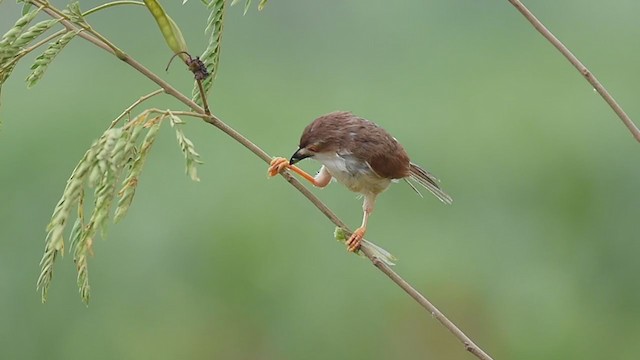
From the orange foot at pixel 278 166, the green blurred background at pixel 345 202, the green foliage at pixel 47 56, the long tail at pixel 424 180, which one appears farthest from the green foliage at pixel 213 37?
the green blurred background at pixel 345 202

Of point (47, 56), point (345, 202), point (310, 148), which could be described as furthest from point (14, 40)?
point (345, 202)

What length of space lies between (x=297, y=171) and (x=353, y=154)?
9cm

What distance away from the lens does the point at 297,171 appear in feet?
4.61

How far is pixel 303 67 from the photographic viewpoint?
11.0 ft

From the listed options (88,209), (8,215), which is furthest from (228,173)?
(8,215)

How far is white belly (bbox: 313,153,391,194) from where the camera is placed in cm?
146

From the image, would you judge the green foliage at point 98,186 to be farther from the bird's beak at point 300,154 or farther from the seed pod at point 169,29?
the bird's beak at point 300,154

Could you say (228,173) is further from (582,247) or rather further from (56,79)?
(582,247)

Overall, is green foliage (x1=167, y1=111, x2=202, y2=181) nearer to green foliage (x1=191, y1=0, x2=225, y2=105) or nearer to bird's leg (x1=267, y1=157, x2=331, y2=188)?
green foliage (x1=191, y1=0, x2=225, y2=105)

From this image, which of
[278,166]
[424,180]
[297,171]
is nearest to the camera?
[278,166]

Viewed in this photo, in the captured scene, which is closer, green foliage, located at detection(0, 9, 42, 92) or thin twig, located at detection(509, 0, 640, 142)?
green foliage, located at detection(0, 9, 42, 92)

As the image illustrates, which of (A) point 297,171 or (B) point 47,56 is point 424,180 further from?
(B) point 47,56

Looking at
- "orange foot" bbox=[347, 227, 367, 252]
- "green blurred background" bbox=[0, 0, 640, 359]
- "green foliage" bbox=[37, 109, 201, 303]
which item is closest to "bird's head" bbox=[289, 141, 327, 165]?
"orange foot" bbox=[347, 227, 367, 252]

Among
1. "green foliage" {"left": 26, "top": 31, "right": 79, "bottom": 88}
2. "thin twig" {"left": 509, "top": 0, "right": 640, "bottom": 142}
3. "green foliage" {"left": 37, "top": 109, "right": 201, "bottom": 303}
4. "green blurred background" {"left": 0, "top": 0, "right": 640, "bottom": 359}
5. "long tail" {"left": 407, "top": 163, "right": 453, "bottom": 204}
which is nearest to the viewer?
"green foliage" {"left": 37, "top": 109, "right": 201, "bottom": 303}
